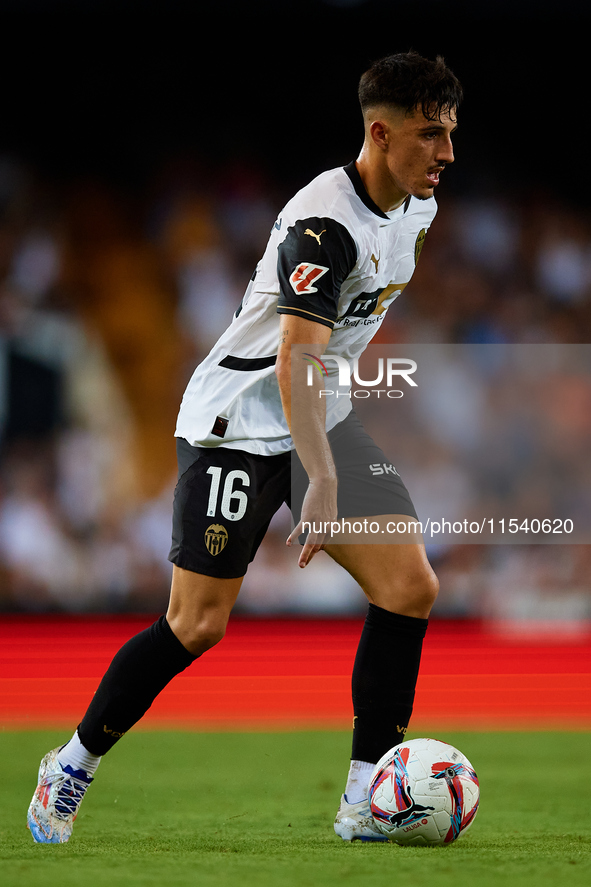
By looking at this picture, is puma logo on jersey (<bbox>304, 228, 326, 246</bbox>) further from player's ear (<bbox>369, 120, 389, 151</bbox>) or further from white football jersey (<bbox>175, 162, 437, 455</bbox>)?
player's ear (<bbox>369, 120, 389, 151</bbox>)

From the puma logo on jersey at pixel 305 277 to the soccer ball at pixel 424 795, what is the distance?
131cm

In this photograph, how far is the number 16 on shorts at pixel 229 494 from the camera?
3252 millimetres

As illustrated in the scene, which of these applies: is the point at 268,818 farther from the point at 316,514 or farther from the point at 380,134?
the point at 380,134

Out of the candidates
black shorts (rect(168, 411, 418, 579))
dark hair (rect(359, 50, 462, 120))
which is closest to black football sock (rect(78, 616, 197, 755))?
black shorts (rect(168, 411, 418, 579))

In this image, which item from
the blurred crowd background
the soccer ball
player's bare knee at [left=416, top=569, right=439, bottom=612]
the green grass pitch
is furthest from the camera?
the blurred crowd background

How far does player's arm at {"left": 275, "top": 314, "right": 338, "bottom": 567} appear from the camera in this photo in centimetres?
297

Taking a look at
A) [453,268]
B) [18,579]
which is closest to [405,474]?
[453,268]

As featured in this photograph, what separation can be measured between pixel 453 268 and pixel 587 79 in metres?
2.95

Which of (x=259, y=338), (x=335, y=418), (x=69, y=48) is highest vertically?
(x=69, y=48)

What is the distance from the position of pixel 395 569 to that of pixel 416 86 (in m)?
1.43

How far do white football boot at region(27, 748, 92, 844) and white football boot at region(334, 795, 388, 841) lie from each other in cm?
77

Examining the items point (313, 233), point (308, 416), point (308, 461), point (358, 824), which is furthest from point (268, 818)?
point (313, 233)

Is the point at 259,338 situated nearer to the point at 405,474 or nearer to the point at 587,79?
the point at 405,474

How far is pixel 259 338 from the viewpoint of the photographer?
→ 341 centimetres
